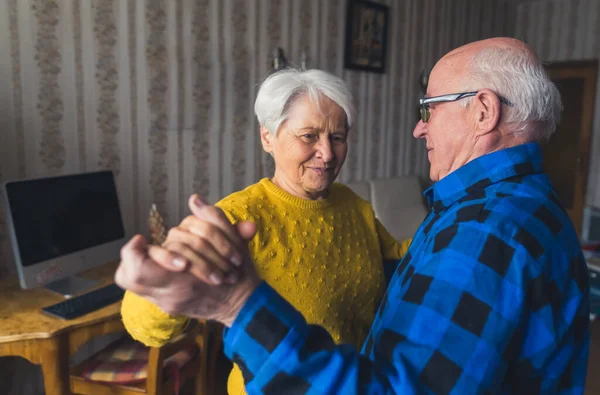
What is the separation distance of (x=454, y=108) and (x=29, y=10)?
209 centimetres

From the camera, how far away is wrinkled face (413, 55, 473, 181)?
85 cm

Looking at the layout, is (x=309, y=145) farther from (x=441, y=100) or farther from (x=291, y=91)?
(x=441, y=100)

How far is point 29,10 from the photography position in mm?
2086

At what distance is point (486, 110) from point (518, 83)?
0.07 meters

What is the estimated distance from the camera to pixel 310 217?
3.80 feet

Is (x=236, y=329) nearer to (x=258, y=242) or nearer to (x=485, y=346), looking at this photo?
(x=485, y=346)

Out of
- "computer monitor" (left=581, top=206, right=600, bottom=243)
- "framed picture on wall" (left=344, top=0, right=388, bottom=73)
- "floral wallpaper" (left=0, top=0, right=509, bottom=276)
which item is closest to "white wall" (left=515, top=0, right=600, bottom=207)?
"computer monitor" (left=581, top=206, right=600, bottom=243)

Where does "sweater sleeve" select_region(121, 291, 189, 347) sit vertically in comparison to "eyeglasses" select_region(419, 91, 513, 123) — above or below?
below

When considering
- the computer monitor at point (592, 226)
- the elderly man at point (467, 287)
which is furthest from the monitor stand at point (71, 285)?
the computer monitor at point (592, 226)

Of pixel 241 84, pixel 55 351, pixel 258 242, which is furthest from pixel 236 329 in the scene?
pixel 241 84

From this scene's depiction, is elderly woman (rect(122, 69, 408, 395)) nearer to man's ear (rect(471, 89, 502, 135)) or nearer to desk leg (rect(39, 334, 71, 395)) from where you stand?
man's ear (rect(471, 89, 502, 135))

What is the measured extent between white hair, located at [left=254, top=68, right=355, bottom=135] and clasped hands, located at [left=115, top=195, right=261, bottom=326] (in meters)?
0.65

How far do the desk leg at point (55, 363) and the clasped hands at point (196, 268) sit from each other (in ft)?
4.40

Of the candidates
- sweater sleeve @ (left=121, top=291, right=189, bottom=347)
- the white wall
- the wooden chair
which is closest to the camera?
sweater sleeve @ (left=121, top=291, right=189, bottom=347)
